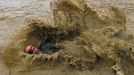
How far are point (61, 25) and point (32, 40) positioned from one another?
27.1 inches

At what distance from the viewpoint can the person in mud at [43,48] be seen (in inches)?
237

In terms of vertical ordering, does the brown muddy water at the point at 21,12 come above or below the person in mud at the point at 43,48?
above

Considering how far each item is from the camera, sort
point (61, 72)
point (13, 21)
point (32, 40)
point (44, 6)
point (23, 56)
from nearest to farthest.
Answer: point (61, 72) < point (23, 56) < point (32, 40) < point (13, 21) < point (44, 6)

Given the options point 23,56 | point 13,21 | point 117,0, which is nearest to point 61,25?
point 23,56

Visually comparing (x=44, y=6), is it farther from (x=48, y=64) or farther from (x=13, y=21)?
(x=48, y=64)

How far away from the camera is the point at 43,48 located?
625 cm

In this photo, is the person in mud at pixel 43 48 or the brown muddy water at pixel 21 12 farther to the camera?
the brown muddy water at pixel 21 12

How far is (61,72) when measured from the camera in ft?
18.0

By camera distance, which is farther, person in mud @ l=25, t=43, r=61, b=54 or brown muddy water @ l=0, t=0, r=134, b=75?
brown muddy water @ l=0, t=0, r=134, b=75

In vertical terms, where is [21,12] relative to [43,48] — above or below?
above

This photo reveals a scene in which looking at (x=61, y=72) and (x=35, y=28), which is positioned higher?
(x=35, y=28)

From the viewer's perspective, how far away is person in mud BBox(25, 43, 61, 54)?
6012mm

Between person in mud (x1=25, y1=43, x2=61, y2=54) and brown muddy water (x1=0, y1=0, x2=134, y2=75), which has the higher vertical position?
brown muddy water (x1=0, y1=0, x2=134, y2=75)

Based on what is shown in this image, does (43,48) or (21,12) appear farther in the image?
(21,12)
